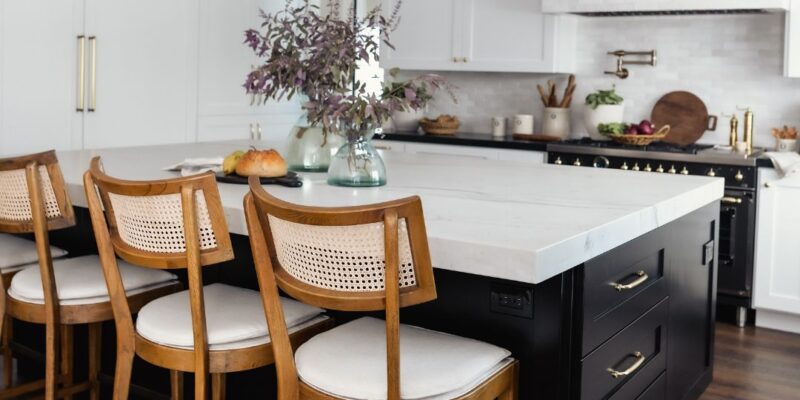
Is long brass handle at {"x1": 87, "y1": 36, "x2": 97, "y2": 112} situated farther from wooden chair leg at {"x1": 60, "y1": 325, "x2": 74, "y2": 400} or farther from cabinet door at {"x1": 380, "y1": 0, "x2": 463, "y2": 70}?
wooden chair leg at {"x1": 60, "y1": 325, "x2": 74, "y2": 400}

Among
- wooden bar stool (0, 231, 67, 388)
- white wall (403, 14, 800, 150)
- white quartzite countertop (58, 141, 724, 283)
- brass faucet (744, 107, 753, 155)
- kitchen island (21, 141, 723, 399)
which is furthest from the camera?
white wall (403, 14, 800, 150)

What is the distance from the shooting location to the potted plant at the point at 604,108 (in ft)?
18.1

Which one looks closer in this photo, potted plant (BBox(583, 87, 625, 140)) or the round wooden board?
the round wooden board

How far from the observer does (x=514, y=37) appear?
575cm

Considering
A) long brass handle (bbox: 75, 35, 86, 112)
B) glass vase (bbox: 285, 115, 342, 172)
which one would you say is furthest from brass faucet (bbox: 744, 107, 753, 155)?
long brass handle (bbox: 75, 35, 86, 112)

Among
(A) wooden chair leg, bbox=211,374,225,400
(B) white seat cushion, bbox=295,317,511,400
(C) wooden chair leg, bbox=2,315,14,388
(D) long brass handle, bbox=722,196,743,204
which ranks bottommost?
(C) wooden chair leg, bbox=2,315,14,388

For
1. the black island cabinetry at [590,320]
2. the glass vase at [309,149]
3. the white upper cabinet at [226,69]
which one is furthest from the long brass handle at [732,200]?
the white upper cabinet at [226,69]

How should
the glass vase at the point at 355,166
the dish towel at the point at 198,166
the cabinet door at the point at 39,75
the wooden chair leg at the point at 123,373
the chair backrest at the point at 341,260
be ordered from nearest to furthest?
the chair backrest at the point at 341,260
the wooden chair leg at the point at 123,373
the glass vase at the point at 355,166
the dish towel at the point at 198,166
the cabinet door at the point at 39,75

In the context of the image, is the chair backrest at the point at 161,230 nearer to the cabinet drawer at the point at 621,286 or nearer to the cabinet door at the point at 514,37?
the cabinet drawer at the point at 621,286

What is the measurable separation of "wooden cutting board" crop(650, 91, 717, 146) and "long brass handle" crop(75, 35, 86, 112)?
343 cm

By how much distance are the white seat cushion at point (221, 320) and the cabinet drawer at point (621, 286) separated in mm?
700

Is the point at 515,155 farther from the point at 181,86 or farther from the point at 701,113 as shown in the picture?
the point at 181,86

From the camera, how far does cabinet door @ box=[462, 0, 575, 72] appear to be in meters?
5.62

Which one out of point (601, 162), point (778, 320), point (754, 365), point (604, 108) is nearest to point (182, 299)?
point (754, 365)
